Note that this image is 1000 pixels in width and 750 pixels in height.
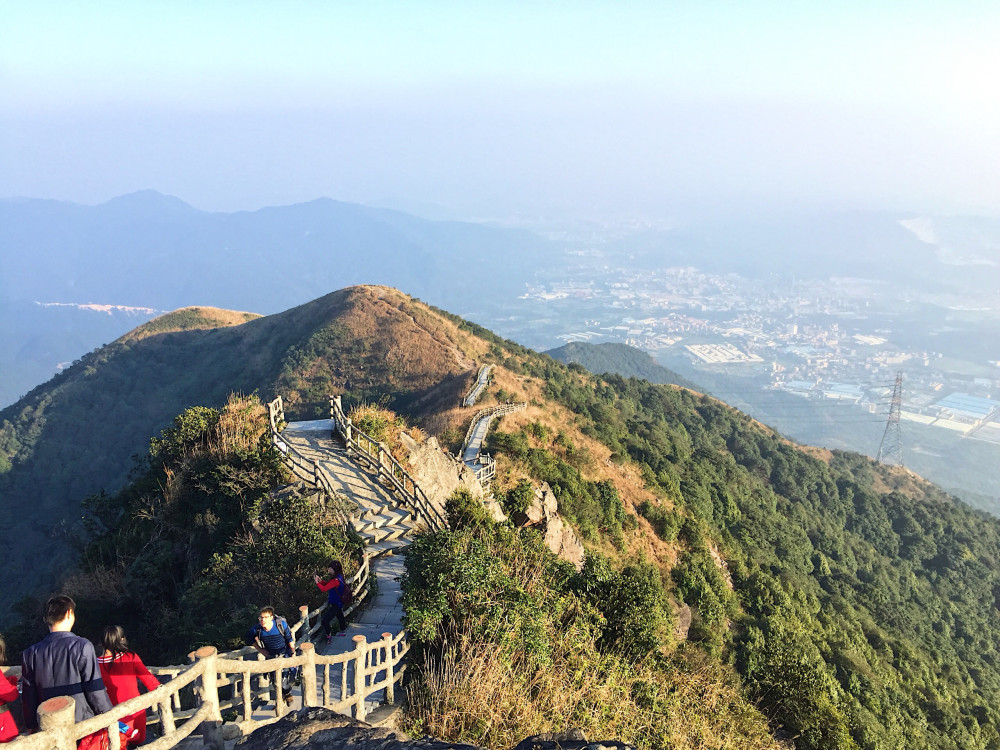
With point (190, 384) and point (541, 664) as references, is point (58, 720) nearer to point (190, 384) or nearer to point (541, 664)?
point (541, 664)

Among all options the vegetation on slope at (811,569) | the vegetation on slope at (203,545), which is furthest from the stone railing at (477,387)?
the vegetation on slope at (203,545)

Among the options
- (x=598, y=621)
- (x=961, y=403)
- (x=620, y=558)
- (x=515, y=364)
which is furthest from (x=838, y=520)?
(x=961, y=403)

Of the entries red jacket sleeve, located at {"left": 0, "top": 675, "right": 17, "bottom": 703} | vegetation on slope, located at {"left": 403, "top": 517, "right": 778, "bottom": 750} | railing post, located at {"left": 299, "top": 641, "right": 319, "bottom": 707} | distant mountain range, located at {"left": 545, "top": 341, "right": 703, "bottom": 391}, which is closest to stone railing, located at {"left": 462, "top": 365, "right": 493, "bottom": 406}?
vegetation on slope, located at {"left": 403, "top": 517, "right": 778, "bottom": 750}

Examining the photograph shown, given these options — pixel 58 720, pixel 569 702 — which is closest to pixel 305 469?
pixel 569 702

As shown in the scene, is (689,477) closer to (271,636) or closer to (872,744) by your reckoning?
(872,744)

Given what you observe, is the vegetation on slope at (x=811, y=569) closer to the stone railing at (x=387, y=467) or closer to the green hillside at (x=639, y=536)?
the green hillside at (x=639, y=536)

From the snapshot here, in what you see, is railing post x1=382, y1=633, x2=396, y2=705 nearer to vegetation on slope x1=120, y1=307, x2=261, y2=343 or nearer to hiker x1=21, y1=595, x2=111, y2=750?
hiker x1=21, y1=595, x2=111, y2=750
